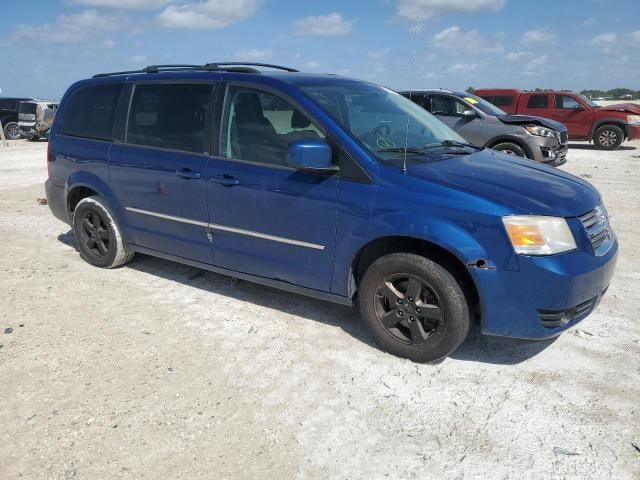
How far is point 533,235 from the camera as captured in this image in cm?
296

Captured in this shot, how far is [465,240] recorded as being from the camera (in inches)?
120

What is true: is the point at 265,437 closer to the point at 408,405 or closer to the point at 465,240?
the point at 408,405

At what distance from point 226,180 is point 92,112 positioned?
2.00m

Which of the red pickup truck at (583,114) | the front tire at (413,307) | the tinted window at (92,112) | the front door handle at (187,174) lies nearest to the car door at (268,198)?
the front door handle at (187,174)

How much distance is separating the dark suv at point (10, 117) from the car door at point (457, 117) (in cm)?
1906

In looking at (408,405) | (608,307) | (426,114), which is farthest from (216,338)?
(608,307)

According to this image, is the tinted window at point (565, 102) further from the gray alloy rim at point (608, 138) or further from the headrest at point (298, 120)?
the headrest at point (298, 120)

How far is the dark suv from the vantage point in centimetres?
2267

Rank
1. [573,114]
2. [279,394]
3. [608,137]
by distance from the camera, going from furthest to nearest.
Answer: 1. [573,114]
2. [608,137]
3. [279,394]

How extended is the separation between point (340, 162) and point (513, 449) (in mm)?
1929

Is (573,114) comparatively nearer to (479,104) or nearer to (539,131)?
(479,104)

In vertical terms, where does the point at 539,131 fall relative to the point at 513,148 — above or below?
above

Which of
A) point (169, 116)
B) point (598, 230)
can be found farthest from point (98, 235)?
point (598, 230)

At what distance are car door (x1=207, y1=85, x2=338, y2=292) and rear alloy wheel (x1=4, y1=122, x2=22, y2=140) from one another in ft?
74.4
